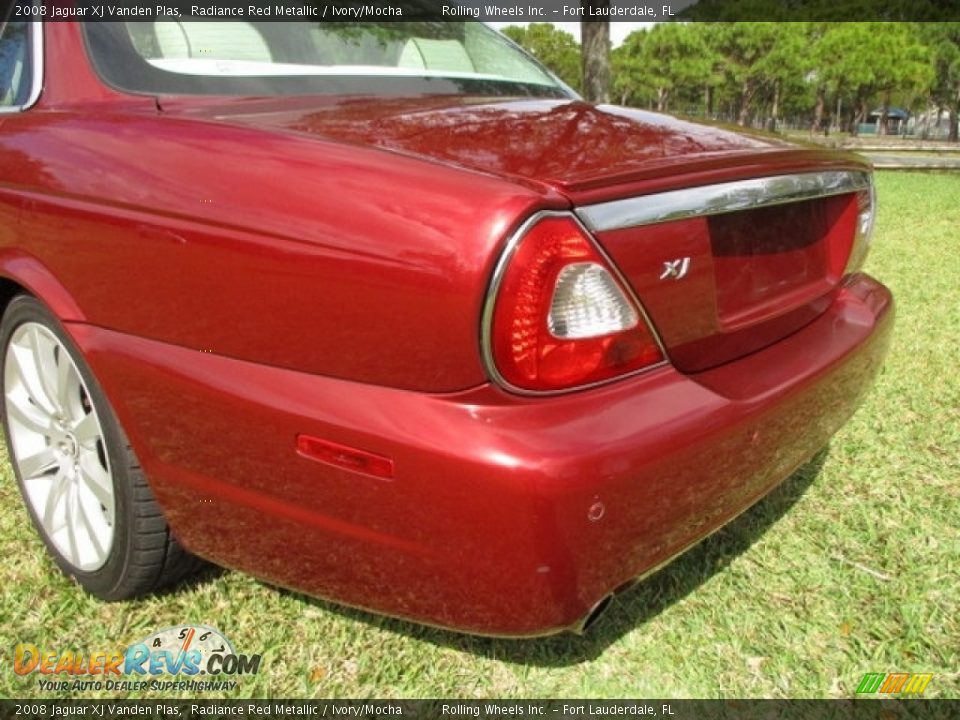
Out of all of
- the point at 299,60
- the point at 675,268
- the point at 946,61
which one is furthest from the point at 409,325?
the point at 946,61

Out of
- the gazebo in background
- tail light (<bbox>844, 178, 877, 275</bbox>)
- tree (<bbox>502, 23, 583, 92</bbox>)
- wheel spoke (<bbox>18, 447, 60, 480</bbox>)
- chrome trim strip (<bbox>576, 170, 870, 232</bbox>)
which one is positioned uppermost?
tree (<bbox>502, 23, 583, 92</bbox>)

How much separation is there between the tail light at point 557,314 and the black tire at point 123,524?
38.1 inches

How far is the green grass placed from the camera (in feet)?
5.88

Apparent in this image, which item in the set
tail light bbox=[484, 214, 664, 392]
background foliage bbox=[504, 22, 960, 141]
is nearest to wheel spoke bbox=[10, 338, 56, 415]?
tail light bbox=[484, 214, 664, 392]

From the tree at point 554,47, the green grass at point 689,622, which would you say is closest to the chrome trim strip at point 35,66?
the green grass at point 689,622

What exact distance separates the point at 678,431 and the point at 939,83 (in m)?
55.0

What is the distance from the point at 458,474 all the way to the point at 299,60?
143 centimetres

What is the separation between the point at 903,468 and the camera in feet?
9.06

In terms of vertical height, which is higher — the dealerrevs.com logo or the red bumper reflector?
the red bumper reflector

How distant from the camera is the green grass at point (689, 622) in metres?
1.79

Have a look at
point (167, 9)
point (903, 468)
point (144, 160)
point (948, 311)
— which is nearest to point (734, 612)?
point (903, 468)

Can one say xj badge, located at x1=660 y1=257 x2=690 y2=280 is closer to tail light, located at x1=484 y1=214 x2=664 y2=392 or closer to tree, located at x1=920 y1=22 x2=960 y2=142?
tail light, located at x1=484 y1=214 x2=664 y2=392

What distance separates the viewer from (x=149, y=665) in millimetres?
1858

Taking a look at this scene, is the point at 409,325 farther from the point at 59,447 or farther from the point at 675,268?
the point at 59,447
